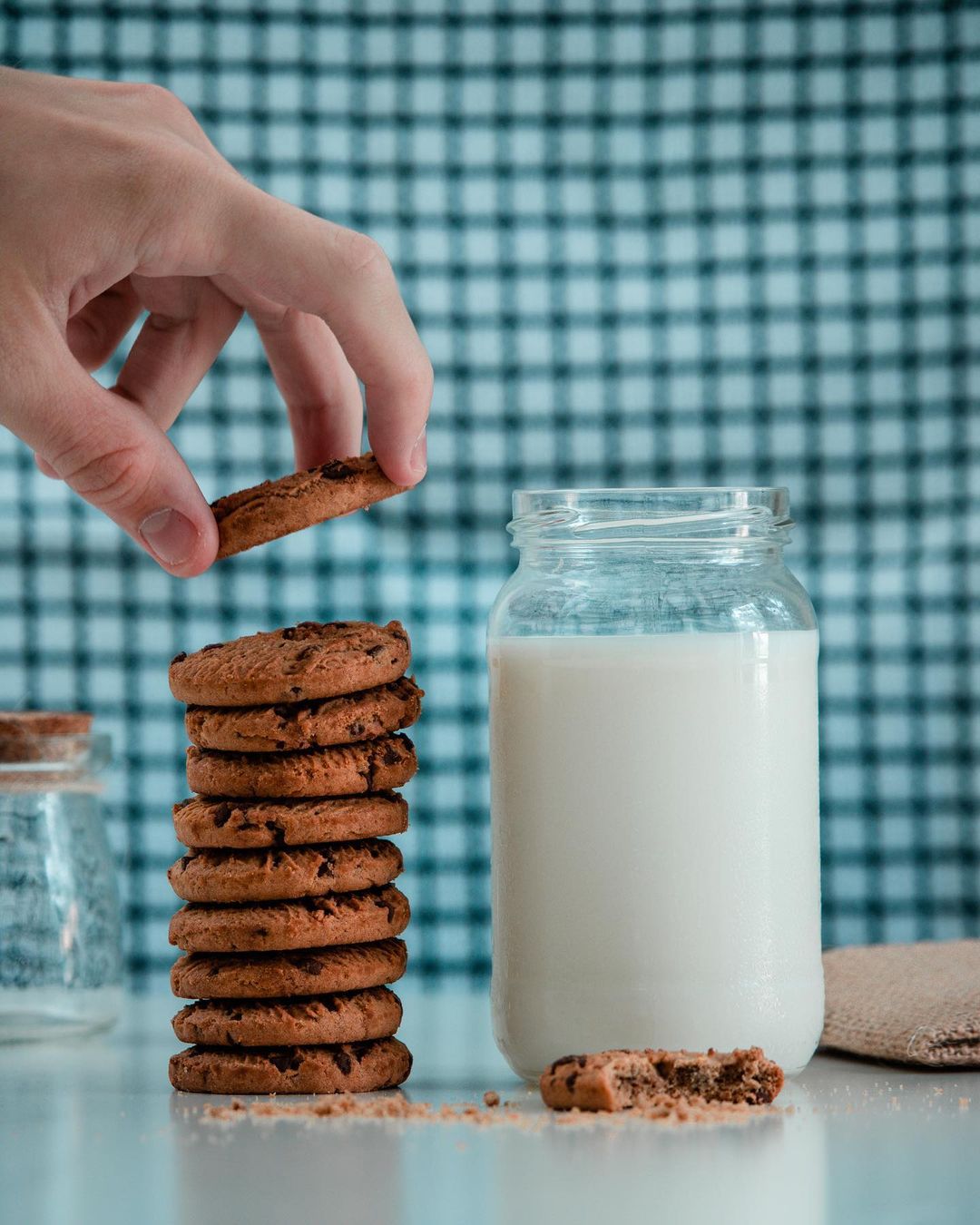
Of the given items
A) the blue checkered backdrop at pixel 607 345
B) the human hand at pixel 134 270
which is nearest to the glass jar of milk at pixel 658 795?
the human hand at pixel 134 270

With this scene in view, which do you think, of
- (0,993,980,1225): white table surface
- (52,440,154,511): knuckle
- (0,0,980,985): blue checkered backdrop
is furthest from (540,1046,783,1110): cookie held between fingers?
(0,0,980,985): blue checkered backdrop

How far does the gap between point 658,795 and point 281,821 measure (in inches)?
7.2

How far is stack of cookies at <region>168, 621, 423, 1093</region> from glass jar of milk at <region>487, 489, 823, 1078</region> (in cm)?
7

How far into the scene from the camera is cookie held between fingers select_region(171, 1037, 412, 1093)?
0.73 meters

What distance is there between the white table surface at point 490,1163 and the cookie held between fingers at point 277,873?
0.10 metres

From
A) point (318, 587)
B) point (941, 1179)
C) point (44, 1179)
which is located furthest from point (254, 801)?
point (318, 587)

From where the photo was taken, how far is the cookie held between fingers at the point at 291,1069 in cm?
73

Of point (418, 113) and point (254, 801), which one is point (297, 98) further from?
point (254, 801)

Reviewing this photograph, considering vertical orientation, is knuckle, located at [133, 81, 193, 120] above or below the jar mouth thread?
above

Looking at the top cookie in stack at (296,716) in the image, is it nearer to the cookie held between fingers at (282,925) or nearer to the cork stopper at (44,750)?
the cookie held between fingers at (282,925)

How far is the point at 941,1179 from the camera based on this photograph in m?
0.59

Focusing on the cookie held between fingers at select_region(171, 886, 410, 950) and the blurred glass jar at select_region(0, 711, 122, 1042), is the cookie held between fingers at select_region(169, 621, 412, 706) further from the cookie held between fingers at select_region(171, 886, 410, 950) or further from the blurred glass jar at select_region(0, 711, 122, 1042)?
the blurred glass jar at select_region(0, 711, 122, 1042)

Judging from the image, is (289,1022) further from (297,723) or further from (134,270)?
(134,270)

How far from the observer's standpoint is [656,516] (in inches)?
30.0
